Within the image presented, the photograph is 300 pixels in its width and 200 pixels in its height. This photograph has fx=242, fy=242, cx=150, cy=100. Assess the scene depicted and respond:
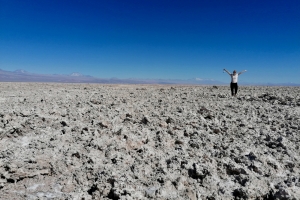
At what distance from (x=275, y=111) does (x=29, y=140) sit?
759cm

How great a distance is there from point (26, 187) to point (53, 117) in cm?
280

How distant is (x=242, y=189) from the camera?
329 cm

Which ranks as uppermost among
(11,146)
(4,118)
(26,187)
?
(4,118)

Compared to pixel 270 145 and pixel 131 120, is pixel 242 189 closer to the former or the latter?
pixel 270 145

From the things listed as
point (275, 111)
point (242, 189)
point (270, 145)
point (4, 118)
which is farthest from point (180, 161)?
point (275, 111)

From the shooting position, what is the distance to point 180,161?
4.05 m

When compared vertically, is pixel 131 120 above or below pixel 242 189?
above

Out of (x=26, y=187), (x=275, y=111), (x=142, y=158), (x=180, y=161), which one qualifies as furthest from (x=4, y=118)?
(x=275, y=111)

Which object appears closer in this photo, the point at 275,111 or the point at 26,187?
the point at 26,187

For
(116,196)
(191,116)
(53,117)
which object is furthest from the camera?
(191,116)

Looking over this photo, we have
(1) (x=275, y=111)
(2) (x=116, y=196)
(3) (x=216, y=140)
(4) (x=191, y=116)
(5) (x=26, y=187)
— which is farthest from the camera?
(1) (x=275, y=111)

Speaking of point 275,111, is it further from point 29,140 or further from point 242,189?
point 29,140

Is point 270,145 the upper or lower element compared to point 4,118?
lower

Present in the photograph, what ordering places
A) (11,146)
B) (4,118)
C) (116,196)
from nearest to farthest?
(116,196) < (11,146) < (4,118)
